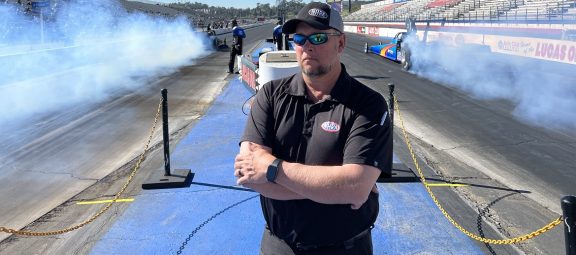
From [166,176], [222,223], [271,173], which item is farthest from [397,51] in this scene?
[271,173]

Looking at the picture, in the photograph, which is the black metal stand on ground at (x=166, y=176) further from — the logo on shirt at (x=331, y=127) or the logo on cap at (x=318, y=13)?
the logo on shirt at (x=331, y=127)

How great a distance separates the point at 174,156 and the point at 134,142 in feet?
5.34

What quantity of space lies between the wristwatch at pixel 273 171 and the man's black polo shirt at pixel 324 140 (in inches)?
4.6

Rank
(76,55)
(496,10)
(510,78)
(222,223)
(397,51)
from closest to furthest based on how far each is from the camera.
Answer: (222,223) → (510,78) → (397,51) → (76,55) → (496,10)

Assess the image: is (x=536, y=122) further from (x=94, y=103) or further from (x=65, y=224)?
(x=94, y=103)

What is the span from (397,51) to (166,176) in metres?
18.9

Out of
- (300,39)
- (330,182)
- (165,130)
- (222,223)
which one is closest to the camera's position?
(330,182)

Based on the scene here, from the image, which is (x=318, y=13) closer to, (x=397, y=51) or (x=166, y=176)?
(x=166, y=176)

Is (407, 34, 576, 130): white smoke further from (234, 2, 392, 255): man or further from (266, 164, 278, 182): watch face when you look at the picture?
(266, 164, 278, 182): watch face

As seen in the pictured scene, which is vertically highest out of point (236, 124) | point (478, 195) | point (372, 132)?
point (372, 132)

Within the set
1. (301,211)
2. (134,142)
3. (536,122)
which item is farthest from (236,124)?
(301,211)

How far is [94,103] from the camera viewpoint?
12.9m

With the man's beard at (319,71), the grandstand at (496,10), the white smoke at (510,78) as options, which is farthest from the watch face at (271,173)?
the grandstand at (496,10)

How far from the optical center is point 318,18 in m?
2.31
